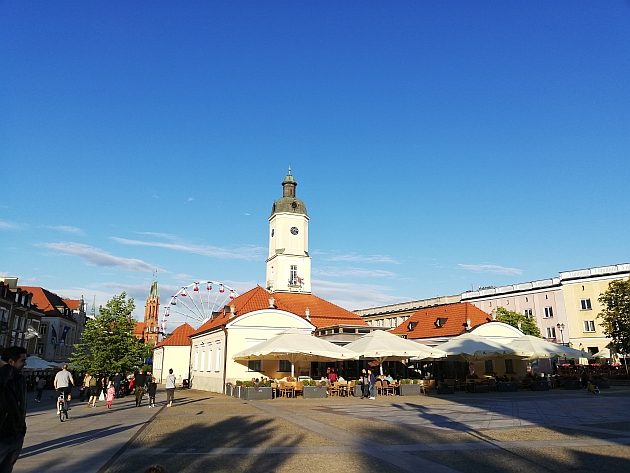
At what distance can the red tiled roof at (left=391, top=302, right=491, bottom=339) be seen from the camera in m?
39.6

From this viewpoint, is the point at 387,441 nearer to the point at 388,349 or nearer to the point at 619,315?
the point at 388,349

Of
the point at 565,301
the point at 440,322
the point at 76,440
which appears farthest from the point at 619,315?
the point at 76,440

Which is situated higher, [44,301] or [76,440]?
[44,301]

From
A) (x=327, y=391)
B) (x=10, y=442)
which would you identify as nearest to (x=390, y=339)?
A: (x=327, y=391)

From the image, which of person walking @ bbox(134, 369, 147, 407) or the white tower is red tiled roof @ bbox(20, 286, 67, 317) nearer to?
the white tower

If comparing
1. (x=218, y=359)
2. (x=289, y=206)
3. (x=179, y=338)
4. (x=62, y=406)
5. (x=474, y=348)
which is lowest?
(x=62, y=406)

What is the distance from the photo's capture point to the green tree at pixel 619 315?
131ft

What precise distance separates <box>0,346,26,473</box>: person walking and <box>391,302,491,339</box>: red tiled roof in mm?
36070

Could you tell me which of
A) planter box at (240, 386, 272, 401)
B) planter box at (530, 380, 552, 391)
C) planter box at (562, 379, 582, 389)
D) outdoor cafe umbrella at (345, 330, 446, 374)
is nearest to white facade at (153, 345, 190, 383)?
planter box at (240, 386, 272, 401)

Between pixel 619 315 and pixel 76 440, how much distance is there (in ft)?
140

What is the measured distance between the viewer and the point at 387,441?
11.7 m

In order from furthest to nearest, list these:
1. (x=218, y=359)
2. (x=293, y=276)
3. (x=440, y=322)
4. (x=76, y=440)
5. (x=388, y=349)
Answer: (x=293, y=276), (x=440, y=322), (x=218, y=359), (x=388, y=349), (x=76, y=440)

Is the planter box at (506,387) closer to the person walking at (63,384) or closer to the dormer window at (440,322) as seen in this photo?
the dormer window at (440,322)

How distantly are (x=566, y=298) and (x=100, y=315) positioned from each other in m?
52.6
